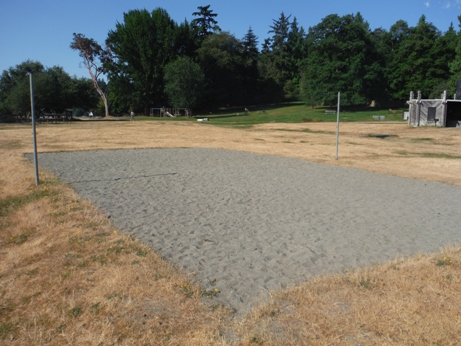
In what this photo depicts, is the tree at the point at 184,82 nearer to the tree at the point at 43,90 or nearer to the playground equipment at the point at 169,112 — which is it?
the playground equipment at the point at 169,112

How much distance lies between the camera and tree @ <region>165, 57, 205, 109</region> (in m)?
54.9

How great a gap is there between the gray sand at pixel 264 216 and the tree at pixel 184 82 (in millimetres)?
42841

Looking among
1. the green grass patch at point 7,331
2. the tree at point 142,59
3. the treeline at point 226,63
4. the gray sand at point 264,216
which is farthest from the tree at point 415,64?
the green grass patch at point 7,331

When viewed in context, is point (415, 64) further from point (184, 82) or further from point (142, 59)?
point (142, 59)

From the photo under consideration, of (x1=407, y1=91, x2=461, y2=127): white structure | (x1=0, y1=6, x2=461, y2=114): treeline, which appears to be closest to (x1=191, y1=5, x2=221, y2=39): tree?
(x1=0, y1=6, x2=461, y2=114): treeline

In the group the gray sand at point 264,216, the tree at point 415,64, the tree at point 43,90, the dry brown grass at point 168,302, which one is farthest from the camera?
the tree at point 415,64

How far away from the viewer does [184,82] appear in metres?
54.9

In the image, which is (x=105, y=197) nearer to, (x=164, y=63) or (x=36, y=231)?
(x=36, y=231)

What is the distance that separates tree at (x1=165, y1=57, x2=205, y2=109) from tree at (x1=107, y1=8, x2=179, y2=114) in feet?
15.0

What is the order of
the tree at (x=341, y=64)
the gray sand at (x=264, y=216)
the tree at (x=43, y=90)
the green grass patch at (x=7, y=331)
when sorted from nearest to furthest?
1. the green grass patch at (x=7, y=331)
2. the gray sand at (x=264, y=216)
3. the tree at (x=43, y=90)
4. the tree at (x=341, y=64)

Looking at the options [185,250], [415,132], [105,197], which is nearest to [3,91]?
[415,132]

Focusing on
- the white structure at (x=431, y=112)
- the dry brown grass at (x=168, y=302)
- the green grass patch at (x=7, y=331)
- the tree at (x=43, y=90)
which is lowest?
the green grass patch at (x=7, y=331)

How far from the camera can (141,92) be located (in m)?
60.7

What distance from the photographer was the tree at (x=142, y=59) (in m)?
60.4
